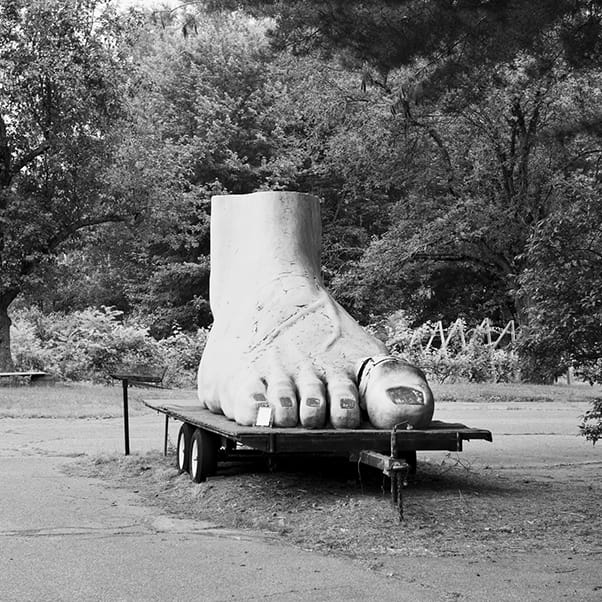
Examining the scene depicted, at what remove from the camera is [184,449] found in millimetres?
11000

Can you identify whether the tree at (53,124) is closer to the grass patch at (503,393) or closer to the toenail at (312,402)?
the grass patch at (503,393)

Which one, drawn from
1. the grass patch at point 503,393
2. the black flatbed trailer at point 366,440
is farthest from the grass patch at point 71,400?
the black flatbed trailer at point 366,440

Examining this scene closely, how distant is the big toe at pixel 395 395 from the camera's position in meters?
8.79

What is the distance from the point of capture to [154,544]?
7.67m

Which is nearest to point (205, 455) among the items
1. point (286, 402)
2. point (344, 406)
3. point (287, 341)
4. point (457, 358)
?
point (287, 341)

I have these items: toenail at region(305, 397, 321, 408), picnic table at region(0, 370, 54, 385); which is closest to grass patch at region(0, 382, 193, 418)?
picnic table at region(0, 370, 54, 385)

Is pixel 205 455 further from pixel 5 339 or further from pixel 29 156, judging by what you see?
pixel 5 339

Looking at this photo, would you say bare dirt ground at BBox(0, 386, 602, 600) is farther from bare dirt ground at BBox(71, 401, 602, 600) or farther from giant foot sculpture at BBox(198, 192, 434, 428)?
giant foot sculpture at BBox(198, 192, 434, 428)

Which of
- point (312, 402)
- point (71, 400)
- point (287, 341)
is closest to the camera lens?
point (312, 402)

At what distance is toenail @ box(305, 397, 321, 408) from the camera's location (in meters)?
8.77

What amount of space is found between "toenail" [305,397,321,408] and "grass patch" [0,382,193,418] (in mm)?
11503

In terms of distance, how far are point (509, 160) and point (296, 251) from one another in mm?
20432

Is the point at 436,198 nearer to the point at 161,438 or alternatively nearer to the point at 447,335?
the point at 447,335

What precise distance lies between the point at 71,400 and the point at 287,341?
13.2m
